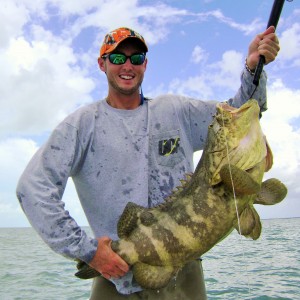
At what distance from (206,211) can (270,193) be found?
638 mm

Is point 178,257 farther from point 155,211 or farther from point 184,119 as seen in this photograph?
point 184,119

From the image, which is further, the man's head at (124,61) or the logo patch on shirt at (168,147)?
the man's head at (124,61)

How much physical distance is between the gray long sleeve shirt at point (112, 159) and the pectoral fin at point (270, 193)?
2.44 feet

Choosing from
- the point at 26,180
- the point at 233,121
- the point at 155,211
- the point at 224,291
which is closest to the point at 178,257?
the point at 155,211

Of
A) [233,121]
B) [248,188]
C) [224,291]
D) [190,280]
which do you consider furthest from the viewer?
[224,291]

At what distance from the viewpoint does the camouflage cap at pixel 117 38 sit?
4168 millimetres

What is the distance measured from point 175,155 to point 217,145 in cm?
59

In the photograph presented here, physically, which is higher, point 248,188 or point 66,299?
point 248,188

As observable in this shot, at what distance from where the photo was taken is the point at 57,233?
11.1 feet

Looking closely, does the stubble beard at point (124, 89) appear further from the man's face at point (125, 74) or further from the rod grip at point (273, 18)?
the rod grip at point (273, 18)

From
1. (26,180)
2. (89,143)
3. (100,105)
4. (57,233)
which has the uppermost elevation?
(100,105)

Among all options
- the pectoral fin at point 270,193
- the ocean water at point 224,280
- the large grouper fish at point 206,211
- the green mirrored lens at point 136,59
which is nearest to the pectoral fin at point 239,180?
the large grouper fish at point 206,211

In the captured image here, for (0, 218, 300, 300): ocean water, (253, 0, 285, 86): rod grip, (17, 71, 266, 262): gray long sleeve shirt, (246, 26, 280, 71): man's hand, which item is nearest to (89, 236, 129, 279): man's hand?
(17, 71, 266, 262): gray long sleeve shirt

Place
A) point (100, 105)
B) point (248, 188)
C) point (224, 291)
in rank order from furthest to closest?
point (224, 291) < point (100, 105) < point (248, 188)
